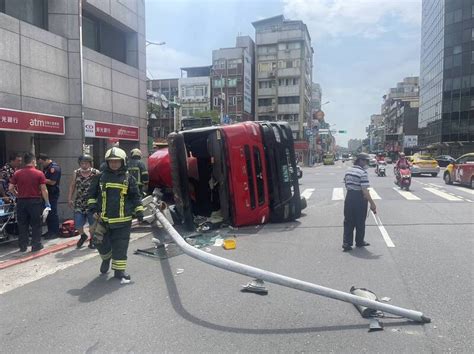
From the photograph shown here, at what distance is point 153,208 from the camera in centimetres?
955

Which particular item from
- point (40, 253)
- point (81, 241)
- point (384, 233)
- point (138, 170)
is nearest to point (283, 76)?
point (138, 170)

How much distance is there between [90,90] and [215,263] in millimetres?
9664

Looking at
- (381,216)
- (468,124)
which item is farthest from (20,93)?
(468,124)

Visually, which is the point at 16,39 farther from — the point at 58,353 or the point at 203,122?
the point at 58,353

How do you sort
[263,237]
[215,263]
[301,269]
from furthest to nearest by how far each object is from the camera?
[263,237], [301,269], [215,263]

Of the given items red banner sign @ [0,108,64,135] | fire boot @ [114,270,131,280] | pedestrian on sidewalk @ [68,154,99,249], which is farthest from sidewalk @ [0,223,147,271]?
red banner sign @ [0,108,64,135]

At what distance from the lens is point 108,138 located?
14008 millimetres

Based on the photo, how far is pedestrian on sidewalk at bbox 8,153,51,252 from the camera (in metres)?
7.75

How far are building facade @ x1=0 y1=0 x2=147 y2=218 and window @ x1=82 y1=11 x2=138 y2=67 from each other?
1.2 inches

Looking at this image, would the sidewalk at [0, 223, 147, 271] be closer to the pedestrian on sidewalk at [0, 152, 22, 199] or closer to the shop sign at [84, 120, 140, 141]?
the pedestrian on sidewalk at [0, 152, 22, 199]

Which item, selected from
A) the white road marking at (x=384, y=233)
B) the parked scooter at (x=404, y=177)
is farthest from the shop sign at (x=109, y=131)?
the parked scooter at (x=404, y=177)

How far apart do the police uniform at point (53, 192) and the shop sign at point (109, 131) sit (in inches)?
110

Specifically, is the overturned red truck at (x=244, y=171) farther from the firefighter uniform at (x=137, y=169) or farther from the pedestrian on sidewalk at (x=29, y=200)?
the pedestrian on sidewalk at (x=29, y=200)

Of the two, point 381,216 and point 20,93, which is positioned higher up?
point 20,93
